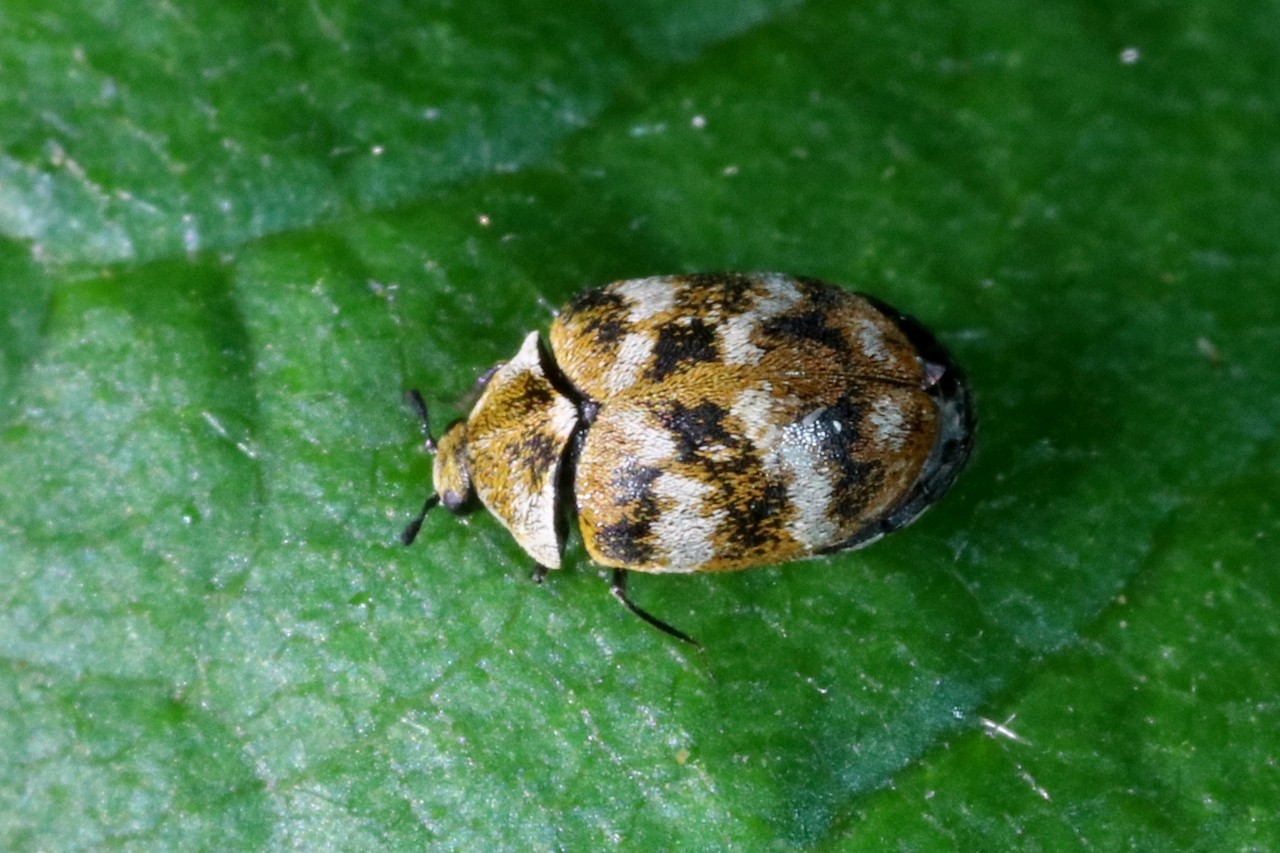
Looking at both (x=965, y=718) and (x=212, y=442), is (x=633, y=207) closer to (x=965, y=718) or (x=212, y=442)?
(x=212, y=442)

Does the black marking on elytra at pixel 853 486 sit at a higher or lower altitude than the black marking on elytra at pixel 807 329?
lower

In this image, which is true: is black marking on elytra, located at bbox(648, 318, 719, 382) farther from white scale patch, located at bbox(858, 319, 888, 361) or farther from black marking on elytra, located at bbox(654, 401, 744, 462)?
white scale patch, located at bbox(858, 319, 888, 361)

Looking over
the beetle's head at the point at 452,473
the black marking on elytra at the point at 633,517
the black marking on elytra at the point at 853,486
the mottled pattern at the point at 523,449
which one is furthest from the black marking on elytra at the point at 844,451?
the beetle's head at the point at 452,473

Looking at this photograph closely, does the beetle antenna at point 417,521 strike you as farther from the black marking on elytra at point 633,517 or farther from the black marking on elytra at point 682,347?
the black marking on elytra at point 682,347

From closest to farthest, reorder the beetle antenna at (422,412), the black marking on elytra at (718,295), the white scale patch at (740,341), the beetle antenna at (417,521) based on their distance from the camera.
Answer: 1. the white scale patch at (740,341)
2. the black marking on elytra at (718,295)
3. the beetle antenna at (417,521)
4. the beetle antenna at (422,412)

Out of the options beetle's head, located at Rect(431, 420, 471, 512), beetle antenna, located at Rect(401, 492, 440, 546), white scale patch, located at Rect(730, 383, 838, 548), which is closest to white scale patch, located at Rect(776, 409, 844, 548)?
white scale patch, located at Rect(730, 383, 838, 548)

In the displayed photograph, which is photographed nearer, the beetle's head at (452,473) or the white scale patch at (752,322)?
the white scale patch at (752,322)

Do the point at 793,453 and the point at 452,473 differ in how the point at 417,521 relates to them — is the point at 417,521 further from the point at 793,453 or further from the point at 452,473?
the point at 793,453
